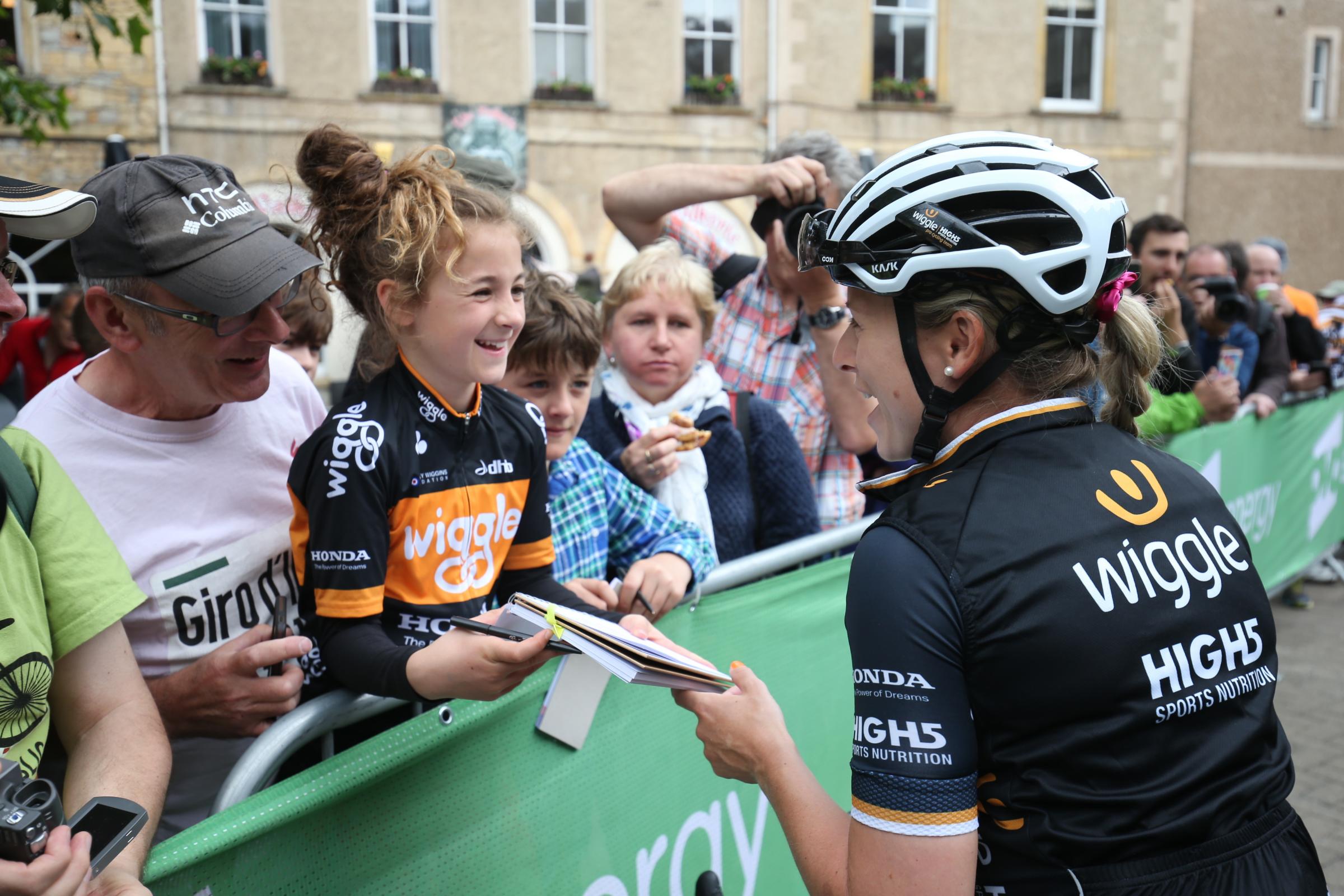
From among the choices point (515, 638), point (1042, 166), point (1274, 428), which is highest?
point (1042, 166)

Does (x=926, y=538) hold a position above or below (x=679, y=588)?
above

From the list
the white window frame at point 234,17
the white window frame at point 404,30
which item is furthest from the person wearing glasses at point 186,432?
the white window frame at point 234,17

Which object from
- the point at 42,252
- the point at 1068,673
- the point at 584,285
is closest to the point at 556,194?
the point at 584,285

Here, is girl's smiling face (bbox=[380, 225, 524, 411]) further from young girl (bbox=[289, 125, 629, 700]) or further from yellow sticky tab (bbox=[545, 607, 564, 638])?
yellow sticky tab (bbox=[545, 607, 564, 638])

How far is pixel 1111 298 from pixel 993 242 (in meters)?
0.23

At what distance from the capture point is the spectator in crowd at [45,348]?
230 inches

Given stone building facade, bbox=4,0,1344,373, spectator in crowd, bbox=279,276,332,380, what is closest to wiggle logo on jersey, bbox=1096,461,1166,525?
spectator in crowd, bbox=279,276,332,380

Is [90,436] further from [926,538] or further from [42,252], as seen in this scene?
[42,252]

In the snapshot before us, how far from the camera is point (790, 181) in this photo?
3365mm

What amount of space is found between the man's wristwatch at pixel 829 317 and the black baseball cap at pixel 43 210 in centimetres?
235

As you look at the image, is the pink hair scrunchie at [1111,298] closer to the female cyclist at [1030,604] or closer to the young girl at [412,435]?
the female cyclist at [1030,604]

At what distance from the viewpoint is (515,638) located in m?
1.67

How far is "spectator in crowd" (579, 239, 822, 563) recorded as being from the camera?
3256mm

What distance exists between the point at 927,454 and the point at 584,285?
34.0 feet
